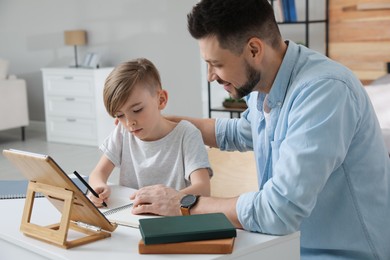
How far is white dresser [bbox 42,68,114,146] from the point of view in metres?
6.34

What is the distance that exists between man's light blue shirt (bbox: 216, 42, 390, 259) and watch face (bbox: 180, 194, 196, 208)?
125 mm

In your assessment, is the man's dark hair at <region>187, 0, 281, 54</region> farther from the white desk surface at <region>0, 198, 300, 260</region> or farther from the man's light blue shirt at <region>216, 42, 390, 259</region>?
the white desk surface at <region>0, 198, 300, 260</region>

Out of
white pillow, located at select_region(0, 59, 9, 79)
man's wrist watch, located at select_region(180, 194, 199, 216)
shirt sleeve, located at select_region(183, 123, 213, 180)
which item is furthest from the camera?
white pillow, located at select_region(0, 59, 9, 79)

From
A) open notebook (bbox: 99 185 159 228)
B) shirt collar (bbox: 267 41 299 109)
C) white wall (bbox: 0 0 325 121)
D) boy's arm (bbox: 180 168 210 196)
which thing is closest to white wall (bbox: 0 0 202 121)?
white wall (bbox: 0 0 325 121)

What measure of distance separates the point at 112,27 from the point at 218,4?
531 centimetres

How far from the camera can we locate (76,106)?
654 cm

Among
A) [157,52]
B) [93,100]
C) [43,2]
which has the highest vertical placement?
[43,2]

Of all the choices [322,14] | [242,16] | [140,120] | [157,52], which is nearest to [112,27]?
[157,52]

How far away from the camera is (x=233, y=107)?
5141mm

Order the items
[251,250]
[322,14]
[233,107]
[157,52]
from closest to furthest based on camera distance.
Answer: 1. [251,250]
2. [322,14]
3. [233,107]
4. [157,52]

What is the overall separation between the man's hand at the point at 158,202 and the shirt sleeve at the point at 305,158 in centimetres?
18

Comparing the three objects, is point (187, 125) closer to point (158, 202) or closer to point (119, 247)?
point (158, 202)

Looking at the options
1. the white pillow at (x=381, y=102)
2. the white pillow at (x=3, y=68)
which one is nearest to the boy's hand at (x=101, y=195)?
the white pillow at (x=381, y=102)

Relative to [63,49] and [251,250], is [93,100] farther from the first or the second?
[251,250]
